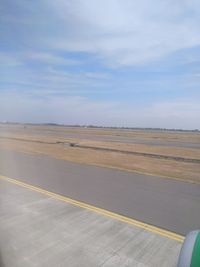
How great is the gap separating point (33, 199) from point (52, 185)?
1.77 m

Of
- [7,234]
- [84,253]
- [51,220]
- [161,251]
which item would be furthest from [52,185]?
[161,251]

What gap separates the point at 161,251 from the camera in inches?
177

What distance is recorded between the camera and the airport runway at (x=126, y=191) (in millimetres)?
6211

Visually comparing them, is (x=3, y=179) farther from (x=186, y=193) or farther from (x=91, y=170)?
(x=186, y=193)

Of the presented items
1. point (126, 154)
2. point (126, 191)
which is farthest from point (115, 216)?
point (126, 154)

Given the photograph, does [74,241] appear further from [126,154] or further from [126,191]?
[126,154]

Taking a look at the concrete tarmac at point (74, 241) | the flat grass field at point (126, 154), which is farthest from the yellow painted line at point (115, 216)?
the flat grass field at point (126, 154)

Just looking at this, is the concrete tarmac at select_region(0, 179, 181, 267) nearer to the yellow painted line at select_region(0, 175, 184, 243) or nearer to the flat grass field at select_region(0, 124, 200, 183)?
the yellow painted line at select_region(0, 175, 184, 243)

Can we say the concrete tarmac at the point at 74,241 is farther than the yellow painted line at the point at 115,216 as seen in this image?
No

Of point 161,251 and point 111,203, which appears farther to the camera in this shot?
point 111,203

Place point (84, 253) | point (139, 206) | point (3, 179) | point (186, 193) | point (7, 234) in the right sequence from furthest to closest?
point (3, 179)
point (186, 193)
point (139, 206)
point (7, 234)
point (84, 253)

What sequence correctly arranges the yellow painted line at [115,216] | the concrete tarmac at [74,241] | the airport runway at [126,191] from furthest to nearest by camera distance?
1. the airport runway at [126,191]
2. the yellow painted line at [115,216]
3. the concrete tarmac at [74,241]

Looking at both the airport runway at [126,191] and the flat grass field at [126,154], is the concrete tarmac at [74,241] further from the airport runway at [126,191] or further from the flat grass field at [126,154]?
the flat grass field at [126,154]

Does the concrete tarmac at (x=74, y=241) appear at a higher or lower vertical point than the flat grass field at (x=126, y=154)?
lower
